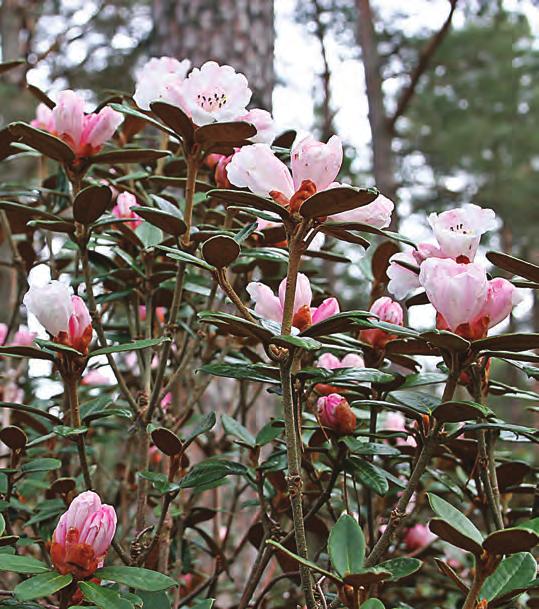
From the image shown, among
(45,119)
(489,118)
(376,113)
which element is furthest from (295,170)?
(489,118)

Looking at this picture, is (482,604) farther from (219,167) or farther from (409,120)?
(409,120)

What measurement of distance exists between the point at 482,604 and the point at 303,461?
0.40 metres

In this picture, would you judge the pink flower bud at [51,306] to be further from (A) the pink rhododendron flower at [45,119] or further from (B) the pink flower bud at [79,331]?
(A) the pink rhododendron flower at [45,119]

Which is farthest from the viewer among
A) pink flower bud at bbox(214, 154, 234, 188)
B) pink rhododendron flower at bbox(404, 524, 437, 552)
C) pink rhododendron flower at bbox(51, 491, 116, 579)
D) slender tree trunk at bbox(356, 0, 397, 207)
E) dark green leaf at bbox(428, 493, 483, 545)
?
slender tree trunk at bbox(356, 0, 397, 207)

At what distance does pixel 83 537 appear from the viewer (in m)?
0.76

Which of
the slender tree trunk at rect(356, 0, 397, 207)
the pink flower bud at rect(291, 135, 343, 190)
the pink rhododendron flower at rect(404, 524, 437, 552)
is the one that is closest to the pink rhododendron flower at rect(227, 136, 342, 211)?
the pink flower bud at rect(291, 135, 343, 190)

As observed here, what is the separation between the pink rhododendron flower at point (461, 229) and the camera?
863 millimetres

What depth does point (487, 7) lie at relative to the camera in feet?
25.0

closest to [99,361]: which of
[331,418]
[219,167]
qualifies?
[219,167]

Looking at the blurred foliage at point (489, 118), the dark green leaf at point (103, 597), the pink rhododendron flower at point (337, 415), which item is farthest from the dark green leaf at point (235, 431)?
the blurred foliage at point (489, 118)

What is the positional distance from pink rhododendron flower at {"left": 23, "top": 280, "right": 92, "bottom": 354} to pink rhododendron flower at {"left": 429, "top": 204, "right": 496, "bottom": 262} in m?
0.42

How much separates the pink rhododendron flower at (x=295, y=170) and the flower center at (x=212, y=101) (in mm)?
→ 152

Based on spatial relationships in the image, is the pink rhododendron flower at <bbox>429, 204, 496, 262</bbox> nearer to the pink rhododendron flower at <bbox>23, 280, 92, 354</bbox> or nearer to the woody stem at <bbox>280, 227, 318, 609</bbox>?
the woody stem at <bbox>280, 227, 318, 609</bbox>

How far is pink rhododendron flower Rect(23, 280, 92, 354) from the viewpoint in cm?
86
